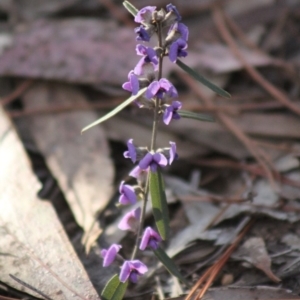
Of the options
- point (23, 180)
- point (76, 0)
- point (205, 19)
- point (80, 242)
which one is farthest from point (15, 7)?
point (80, 242)

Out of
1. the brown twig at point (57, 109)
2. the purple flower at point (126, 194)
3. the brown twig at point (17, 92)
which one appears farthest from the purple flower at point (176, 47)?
the brown twig at point (17, 92)

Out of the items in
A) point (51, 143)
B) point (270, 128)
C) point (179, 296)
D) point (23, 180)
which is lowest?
point (179, 296)

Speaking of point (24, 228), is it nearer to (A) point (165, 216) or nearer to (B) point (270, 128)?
(A) point (165, 216)

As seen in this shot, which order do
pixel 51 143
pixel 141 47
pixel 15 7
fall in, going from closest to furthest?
pixel 141 47 → pixel 51 143 → pixel 15 7

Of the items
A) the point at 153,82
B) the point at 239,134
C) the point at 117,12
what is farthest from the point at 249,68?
the point at 153,82

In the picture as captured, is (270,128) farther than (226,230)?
Yes

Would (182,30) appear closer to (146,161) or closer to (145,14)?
(145,14)
